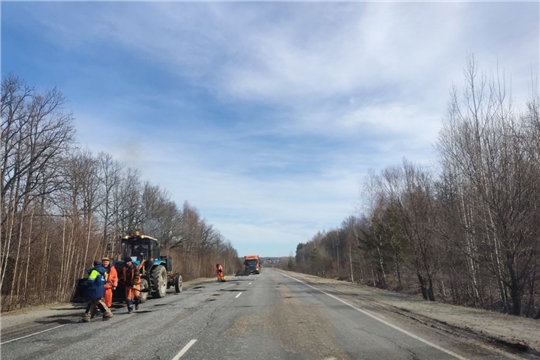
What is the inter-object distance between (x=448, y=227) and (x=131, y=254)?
1588cm

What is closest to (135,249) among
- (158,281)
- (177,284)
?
(158,281)

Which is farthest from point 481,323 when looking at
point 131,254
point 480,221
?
point 131,254

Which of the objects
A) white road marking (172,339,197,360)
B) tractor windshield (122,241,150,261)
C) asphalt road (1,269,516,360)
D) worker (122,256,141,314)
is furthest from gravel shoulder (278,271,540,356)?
tractor windshield (122,241,150,261)

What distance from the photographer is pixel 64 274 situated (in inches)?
757

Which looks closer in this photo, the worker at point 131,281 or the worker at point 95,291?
the worker at point 95,291

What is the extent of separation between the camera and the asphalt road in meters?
7.44

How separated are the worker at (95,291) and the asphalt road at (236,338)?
15.7 inches

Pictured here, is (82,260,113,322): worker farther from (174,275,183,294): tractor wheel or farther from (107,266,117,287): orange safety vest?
(174,275,183,294): tractor wheel

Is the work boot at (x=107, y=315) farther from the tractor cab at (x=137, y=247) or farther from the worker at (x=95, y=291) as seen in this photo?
the tractor cab at (x=137, y=247)

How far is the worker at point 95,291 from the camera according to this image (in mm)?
12203

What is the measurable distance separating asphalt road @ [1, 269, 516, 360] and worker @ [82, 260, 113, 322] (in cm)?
40

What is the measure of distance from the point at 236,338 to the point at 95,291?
18.3 feet

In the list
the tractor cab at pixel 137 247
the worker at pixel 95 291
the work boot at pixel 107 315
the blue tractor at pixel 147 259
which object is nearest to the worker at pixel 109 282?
the worker at pixel 95 291

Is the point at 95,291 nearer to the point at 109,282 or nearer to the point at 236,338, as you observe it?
the point at 109,282
